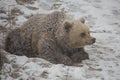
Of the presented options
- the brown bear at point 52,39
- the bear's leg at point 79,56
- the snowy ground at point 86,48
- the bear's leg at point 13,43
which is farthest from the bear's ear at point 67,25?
the bear's leg at point 13,43

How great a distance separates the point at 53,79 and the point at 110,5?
4.91m

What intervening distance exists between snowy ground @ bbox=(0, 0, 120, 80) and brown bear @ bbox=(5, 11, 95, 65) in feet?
1.00

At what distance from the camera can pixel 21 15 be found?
26.9ft

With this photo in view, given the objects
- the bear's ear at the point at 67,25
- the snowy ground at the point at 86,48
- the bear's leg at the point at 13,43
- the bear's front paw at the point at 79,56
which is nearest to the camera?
the snowy ground at the point at 86,48

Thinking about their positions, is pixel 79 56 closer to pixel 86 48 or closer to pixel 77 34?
pixel 77 34

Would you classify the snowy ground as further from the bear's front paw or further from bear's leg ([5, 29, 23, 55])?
bear's leg ([5, 29, 23, 55])

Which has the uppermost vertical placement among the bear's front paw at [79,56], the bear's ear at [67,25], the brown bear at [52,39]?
the bear's ear at [67,25]

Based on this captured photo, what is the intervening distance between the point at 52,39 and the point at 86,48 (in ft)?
3.55

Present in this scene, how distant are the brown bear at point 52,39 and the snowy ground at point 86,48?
1.00 ft

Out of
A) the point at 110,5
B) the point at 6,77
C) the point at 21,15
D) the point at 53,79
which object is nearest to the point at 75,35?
the point at 53,79

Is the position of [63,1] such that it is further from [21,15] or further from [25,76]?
[25,76]

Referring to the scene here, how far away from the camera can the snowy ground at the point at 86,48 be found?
5492mm

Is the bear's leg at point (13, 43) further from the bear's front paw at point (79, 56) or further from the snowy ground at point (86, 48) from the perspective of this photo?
the bear's front paw at point (79, 56)

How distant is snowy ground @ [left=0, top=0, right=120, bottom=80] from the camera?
549cm
